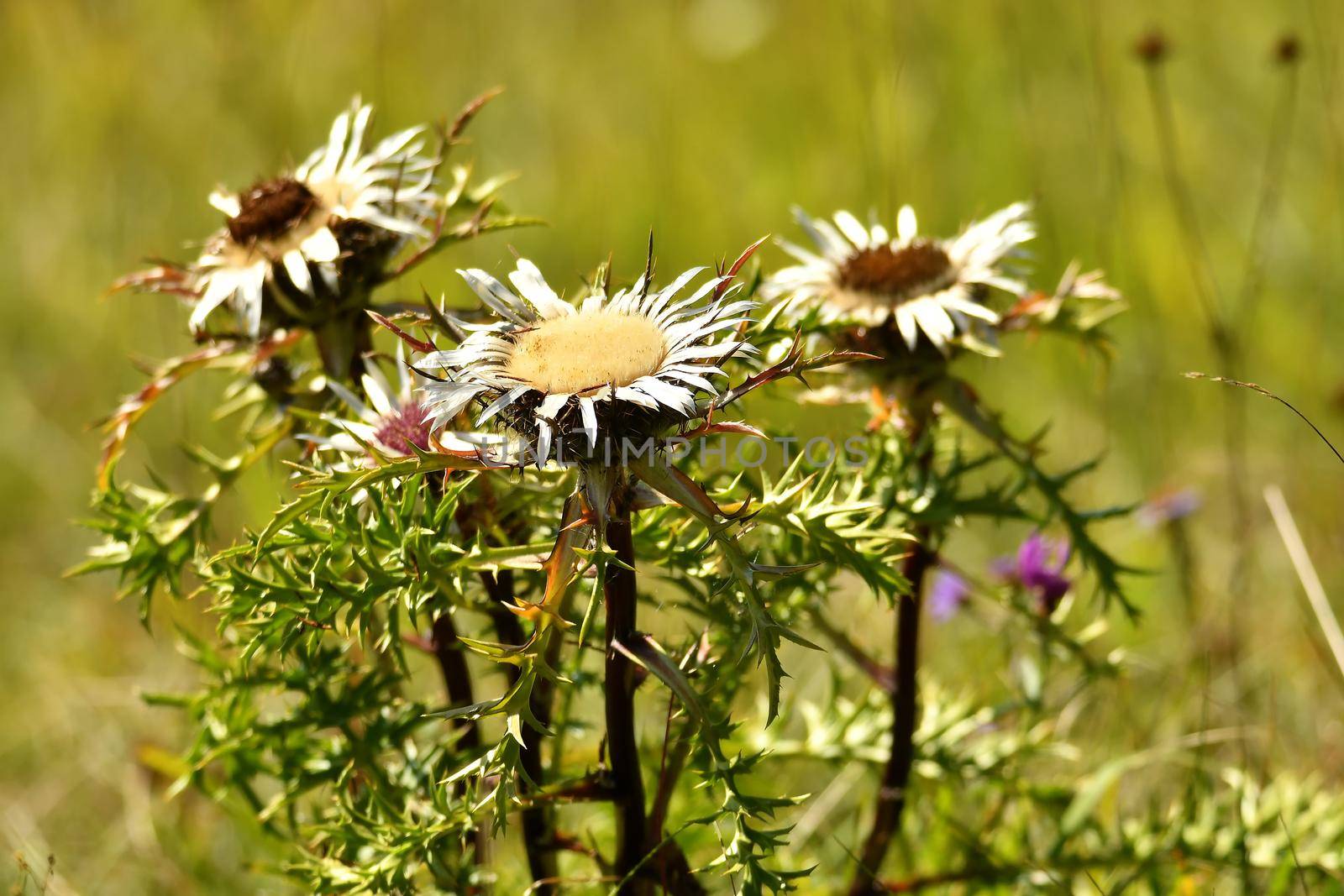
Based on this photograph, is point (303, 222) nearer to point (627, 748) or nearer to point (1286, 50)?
point (627, 748)

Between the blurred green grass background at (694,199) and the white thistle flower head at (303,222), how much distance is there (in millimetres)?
1331

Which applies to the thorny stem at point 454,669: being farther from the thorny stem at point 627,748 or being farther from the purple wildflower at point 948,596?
the purple wildflower at point 948,596

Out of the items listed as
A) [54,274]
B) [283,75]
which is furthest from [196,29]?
[54,274]

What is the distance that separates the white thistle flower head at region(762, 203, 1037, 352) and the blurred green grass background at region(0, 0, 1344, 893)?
1092mm

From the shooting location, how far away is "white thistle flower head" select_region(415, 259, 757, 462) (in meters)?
1.51

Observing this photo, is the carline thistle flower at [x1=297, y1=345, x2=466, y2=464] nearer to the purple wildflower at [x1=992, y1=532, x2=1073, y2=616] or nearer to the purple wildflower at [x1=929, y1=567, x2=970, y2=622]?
the purple wildflower at [x1=992, y1=532, x2=1073, y2=616]

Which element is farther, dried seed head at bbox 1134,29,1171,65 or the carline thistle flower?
dried seed head at bbox 1134,29,1171,65

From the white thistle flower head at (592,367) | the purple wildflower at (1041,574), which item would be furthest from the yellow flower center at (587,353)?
the purple wildflower at (1041,574)

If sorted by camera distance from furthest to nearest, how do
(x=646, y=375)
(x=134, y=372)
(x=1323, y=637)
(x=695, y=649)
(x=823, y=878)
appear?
1. (x=134, y=372)
2. (x=1323, y=637)
3. (x=823, y=878)
4. (x=695, y=649)
5. (x=646, y=375)

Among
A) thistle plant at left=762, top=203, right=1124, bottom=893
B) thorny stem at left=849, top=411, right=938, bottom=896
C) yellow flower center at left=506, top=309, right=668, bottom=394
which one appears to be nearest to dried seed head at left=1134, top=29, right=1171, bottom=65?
thistle plant at left=762, top=203, right=1124, bottom=893

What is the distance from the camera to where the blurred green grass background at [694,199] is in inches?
143

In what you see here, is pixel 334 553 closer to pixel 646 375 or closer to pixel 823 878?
pixel 646 375

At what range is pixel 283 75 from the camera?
6.23m

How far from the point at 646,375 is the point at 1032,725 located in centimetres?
177
